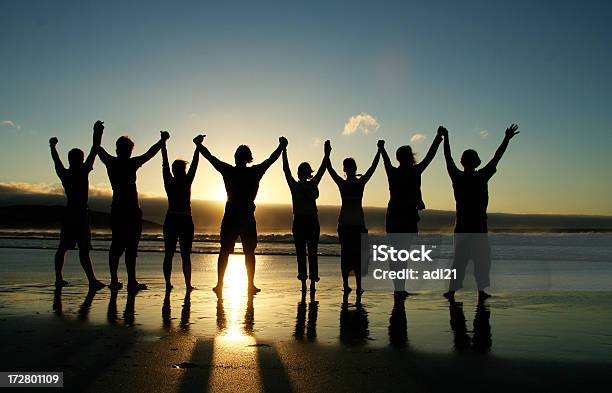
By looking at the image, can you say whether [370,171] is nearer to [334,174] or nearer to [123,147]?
[334,174]

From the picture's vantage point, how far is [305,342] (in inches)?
202

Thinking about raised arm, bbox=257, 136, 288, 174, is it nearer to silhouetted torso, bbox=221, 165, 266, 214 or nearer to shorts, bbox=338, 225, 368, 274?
silhouetted torso, bbox=221, 165, 266, 214

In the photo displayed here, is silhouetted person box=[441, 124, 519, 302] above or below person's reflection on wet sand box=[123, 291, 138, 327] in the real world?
above

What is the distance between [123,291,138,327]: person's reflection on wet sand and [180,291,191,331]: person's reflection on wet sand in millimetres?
542

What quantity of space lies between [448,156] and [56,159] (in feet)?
20.7

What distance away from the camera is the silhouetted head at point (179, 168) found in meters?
9.21

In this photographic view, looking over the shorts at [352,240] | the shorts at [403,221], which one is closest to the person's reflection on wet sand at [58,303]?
the shorts at [352,240]

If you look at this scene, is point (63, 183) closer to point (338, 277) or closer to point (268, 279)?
point (268, 279)

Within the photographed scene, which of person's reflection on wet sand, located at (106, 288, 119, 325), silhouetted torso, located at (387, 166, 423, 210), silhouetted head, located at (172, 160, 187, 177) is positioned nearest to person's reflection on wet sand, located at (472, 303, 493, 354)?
silhouetted torso, located at (387, 166, 423, 210)

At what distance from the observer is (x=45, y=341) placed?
16.3ft

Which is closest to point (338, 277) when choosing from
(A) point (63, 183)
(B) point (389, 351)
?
(A) point (63, 183)

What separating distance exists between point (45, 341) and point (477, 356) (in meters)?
3.71

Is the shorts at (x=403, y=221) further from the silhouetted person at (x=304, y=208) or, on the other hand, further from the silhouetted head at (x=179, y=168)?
the silhouetted head at (x=179, y=168)

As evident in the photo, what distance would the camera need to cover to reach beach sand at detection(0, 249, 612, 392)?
3.78 metres
